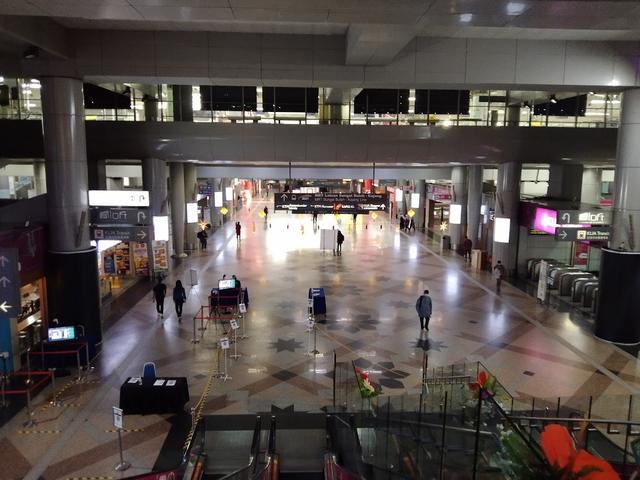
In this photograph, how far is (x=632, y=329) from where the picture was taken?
13.8m

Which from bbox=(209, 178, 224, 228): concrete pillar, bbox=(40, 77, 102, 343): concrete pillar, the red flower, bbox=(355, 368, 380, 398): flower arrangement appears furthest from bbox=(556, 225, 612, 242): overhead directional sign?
bbox=(209, 178, 224, 228): concrete pillar

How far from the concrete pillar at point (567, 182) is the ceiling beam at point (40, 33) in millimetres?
18336

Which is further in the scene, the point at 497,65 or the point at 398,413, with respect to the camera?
the point at 497,65

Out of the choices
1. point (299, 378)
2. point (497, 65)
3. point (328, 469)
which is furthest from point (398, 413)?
point (497, 65)

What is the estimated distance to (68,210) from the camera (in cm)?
1259

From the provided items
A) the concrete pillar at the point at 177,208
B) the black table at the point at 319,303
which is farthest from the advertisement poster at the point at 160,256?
the black table at the point at 319,303

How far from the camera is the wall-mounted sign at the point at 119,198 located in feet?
50.4

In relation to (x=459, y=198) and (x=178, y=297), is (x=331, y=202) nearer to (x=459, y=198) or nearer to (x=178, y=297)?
(x=178, y=297)

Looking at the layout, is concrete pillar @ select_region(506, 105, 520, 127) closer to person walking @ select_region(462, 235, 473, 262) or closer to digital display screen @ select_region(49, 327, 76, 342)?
person walking @ select_region(462, 235, 473, 262)

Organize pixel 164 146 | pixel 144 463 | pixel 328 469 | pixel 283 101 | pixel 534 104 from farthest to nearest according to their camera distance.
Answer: pixel 534 104, pixel 283 101, pixel 164 146, pixel 144 463, pixel 328 469

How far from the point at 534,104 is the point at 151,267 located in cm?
1668

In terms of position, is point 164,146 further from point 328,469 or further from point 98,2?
point 328,469

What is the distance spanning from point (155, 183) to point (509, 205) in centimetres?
1343

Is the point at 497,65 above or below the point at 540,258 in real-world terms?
above
